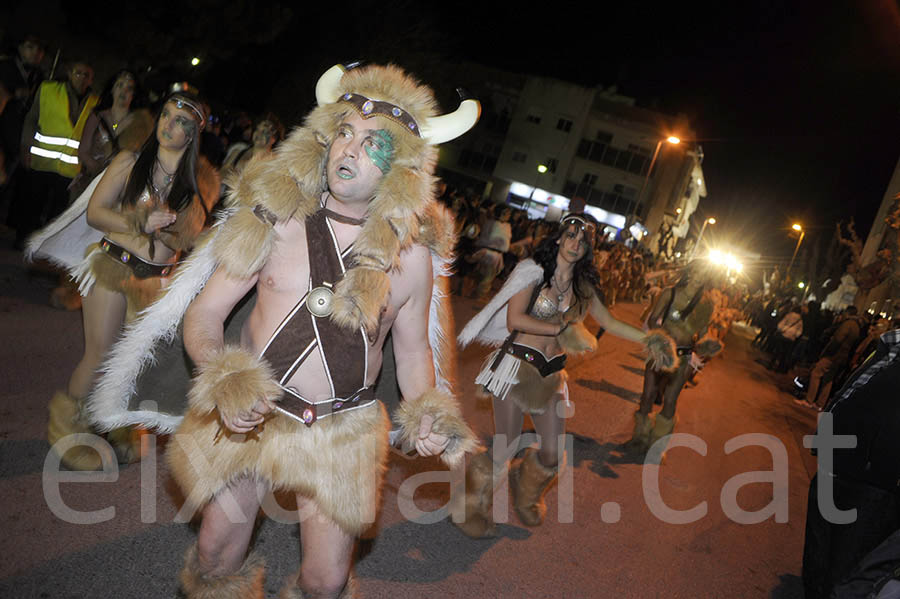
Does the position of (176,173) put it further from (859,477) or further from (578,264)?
(859,477)

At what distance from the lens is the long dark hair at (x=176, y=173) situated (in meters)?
3.72

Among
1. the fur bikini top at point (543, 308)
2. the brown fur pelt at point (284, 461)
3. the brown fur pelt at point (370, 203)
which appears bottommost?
the brown fur pelt at point (284, 461)

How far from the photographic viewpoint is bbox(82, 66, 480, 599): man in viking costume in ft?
7.52

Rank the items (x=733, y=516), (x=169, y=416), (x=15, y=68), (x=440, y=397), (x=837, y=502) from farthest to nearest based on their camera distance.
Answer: (x=15, y=68) < (x=733, y=516) < (x=837, y=502) < (x=169, y=416) < (x=440, y=397)

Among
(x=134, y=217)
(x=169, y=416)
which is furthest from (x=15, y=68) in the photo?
(x=169, y=416)

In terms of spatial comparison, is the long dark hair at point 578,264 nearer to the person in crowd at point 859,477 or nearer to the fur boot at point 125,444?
the person in crowd at point 859,477

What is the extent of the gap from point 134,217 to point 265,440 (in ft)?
6.62

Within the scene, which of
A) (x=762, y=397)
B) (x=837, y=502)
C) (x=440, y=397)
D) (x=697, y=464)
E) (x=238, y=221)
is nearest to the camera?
(x=238, y=221)

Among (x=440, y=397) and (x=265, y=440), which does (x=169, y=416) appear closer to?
(x=265, y=440)

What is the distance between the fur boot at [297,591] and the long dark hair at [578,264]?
2.78 meters

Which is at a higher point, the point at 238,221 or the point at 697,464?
the point at 238,221

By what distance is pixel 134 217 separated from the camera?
3656 mm

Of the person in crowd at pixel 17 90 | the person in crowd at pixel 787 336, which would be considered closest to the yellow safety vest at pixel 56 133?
the person in crowd at pixel 17 90

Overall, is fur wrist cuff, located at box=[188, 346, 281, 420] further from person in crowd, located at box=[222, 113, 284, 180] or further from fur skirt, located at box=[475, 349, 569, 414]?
person in crowd, located at box=[222, 113, 284, 180]
